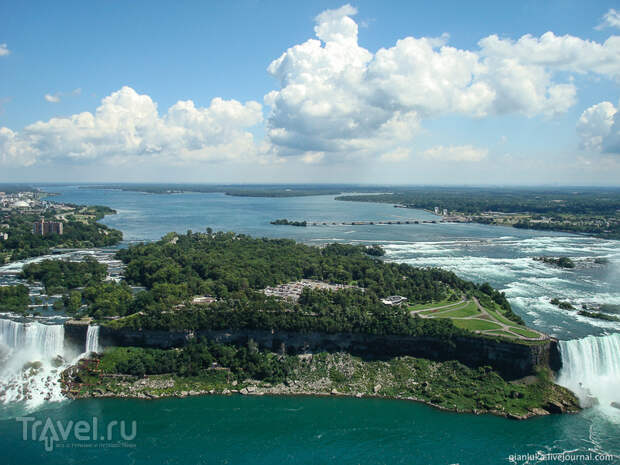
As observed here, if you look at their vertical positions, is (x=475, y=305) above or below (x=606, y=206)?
below

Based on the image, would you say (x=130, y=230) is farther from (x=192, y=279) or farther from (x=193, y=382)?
(x=193, y=382)

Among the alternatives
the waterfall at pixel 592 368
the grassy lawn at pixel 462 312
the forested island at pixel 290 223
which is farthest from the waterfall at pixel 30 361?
the forested island at pixel 290 223

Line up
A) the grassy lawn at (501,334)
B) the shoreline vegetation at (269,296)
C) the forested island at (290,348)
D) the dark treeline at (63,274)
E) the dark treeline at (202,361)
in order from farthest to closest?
the dark treeline at (63,274) → the shoreline vegetation at (269,296) → the grassy lawn at (501,334) → the dark treeline at (202,361) → the forested island at (290,348)

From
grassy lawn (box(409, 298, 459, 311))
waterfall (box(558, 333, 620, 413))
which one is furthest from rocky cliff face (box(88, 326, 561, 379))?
grassy lawn (box(409, 298, 459, 311))

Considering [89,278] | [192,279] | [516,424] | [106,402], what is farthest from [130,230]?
[516,424]

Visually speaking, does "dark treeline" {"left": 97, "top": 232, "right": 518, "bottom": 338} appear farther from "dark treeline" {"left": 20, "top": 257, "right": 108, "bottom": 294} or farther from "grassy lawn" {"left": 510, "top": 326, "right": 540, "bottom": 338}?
"grassy lawn" {"left": 510, "top": 326, "right": 540, "bottom": 338}

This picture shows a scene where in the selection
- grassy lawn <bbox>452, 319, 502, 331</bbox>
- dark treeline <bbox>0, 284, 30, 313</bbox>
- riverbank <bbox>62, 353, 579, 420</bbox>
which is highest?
grassy lawn <bbox>452, 319, 502, 331</bbox>

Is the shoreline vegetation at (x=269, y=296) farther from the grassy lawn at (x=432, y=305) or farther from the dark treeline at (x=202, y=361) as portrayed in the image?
the dark treeline at (x=202, y=361)
